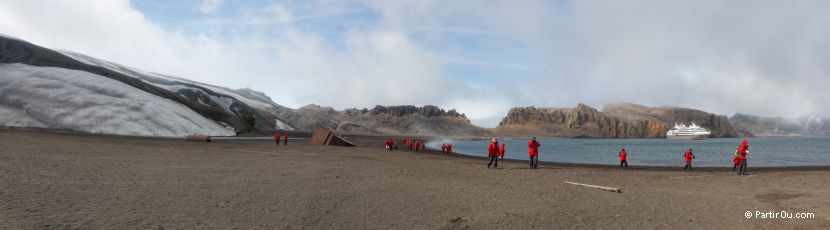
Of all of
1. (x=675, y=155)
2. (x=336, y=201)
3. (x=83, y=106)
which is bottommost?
(x=336, y=201)

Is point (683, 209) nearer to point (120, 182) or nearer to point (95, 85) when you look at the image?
point (120, 182)

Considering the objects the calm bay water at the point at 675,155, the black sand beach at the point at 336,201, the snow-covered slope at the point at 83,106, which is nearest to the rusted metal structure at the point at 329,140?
the calm bay water at the point at 675,155

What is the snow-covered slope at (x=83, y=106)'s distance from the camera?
5341cm

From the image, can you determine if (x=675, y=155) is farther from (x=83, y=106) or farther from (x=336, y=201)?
(x=83, y=106)

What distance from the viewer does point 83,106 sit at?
5775cm

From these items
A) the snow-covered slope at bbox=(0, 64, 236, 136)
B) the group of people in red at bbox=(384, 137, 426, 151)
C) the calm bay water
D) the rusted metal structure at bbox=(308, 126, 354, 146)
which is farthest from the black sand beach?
the snow-covered slope at bbox=(0, 64, 236, 136)

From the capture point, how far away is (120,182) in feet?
38.7

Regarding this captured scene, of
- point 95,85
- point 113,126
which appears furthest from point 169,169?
point 95,85

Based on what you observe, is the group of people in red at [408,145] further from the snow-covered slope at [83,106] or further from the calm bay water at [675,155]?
the snow-covered slope at [83,106]

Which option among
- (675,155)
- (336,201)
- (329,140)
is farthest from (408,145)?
(336,201)

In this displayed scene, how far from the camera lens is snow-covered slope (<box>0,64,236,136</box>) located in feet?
175

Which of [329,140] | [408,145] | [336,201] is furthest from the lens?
[408,145]

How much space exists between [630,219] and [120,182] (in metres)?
11.1

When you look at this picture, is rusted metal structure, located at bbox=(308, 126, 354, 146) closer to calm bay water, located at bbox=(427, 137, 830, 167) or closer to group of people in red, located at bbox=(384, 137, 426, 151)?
group of people in red, located at bbox=(384, 137, 426, 151)
